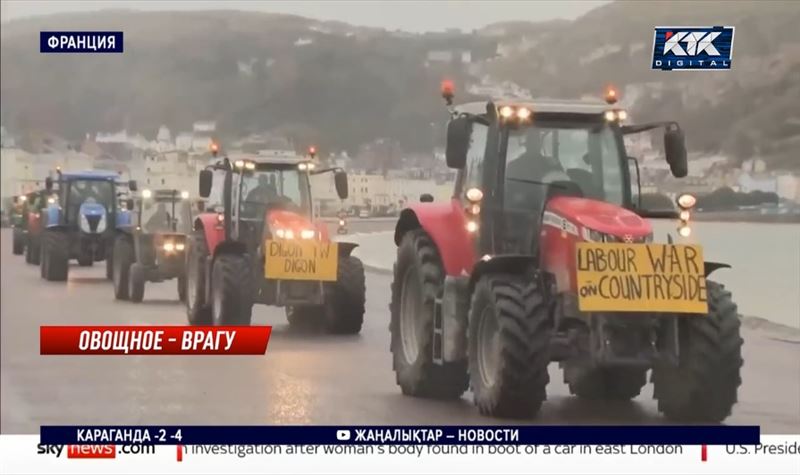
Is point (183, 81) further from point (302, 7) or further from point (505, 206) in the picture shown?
point (505, 206)

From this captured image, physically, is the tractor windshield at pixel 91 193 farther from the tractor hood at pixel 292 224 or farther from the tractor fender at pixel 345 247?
the tractor fender at pixel 345 247

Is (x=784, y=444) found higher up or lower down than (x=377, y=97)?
lower down

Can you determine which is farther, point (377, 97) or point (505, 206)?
point (377, 97)

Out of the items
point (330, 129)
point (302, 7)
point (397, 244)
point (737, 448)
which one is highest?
point (302, 7)

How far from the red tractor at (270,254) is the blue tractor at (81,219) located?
608 mm

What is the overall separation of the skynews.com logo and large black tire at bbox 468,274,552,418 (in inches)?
66.8

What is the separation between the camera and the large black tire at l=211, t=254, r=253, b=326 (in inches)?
361

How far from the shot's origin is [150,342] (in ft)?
29.1

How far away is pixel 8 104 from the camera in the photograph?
8961mm

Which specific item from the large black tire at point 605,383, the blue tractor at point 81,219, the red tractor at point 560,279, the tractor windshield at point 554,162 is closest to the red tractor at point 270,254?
the blue tractor at point 81,219

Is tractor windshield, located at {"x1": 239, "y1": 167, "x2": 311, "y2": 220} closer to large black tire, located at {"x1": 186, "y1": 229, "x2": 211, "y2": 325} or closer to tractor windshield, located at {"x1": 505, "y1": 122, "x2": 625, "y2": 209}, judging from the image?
large black tire, located at {"x1": 186, "y1": 229, "x2": 211, "y2": 325}

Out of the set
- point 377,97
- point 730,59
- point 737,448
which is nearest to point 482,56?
point 377,97

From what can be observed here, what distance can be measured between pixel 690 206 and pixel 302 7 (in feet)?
7.44

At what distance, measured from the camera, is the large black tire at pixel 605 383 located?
27.5 ft
